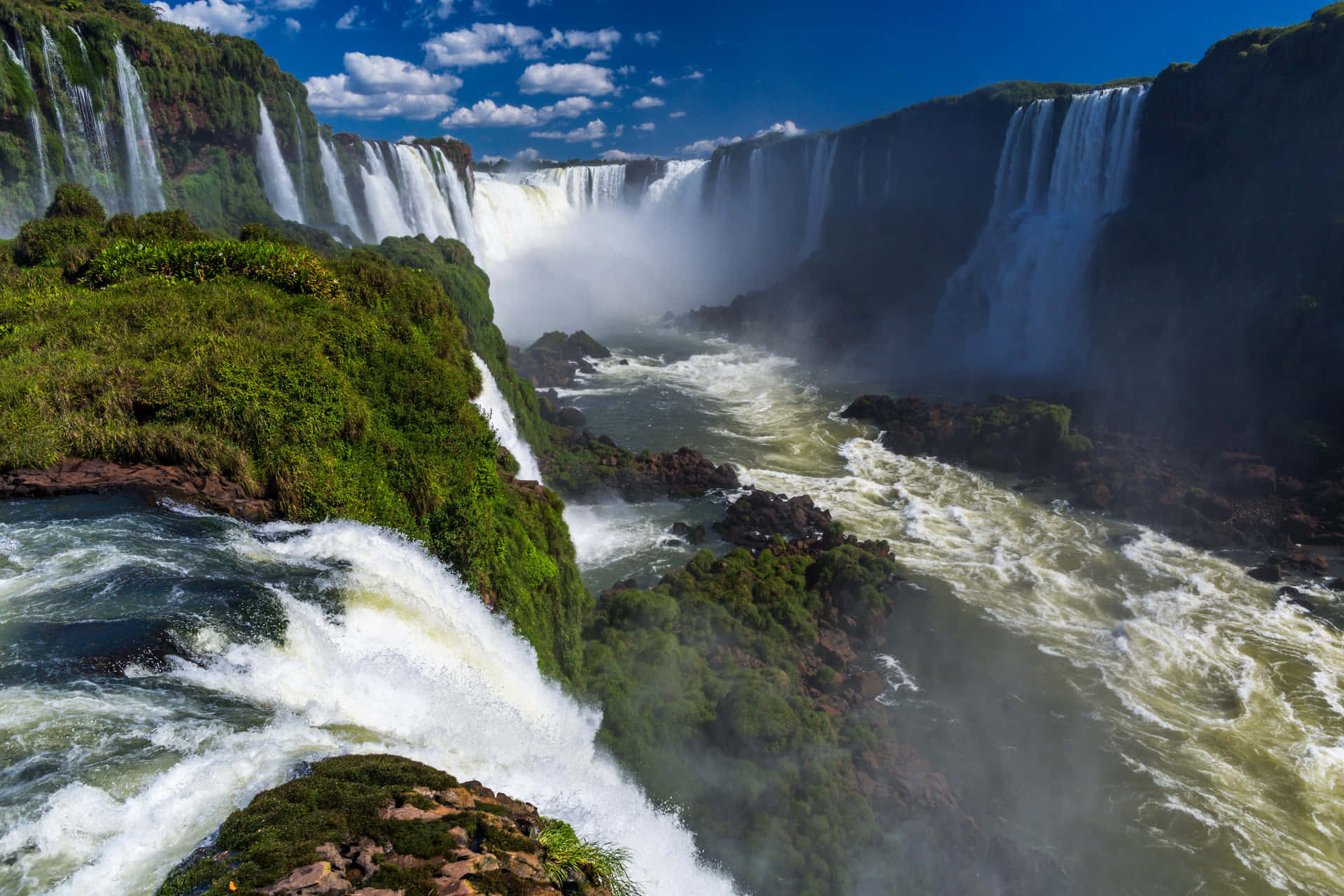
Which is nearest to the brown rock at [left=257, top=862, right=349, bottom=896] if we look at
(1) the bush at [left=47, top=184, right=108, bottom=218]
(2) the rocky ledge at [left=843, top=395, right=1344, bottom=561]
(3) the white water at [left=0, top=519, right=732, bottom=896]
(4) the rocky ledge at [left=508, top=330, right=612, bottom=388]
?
(3) the white water at [left=0, top=519, right=732, bottom=896]

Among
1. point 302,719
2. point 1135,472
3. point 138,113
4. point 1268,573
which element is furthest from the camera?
point 138,113

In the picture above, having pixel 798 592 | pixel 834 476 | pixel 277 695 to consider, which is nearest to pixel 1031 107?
pixel 834 476

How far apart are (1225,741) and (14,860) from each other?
1520 centimetres

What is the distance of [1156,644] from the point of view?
13312mm

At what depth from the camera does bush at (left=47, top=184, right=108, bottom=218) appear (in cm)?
1466

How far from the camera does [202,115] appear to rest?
102 ft

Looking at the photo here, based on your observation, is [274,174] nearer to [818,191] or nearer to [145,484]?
[145,484]

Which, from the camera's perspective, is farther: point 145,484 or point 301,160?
point 301,160

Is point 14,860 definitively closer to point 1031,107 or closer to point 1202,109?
point 1202,109

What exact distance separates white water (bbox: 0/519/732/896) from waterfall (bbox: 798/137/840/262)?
51160mm

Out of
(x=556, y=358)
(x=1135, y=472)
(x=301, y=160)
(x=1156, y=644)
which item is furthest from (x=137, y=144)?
(x=1135, y=472)

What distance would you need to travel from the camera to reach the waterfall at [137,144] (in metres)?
27.2

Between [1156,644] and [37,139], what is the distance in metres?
39.8

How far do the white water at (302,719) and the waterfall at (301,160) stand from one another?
38804 mm
